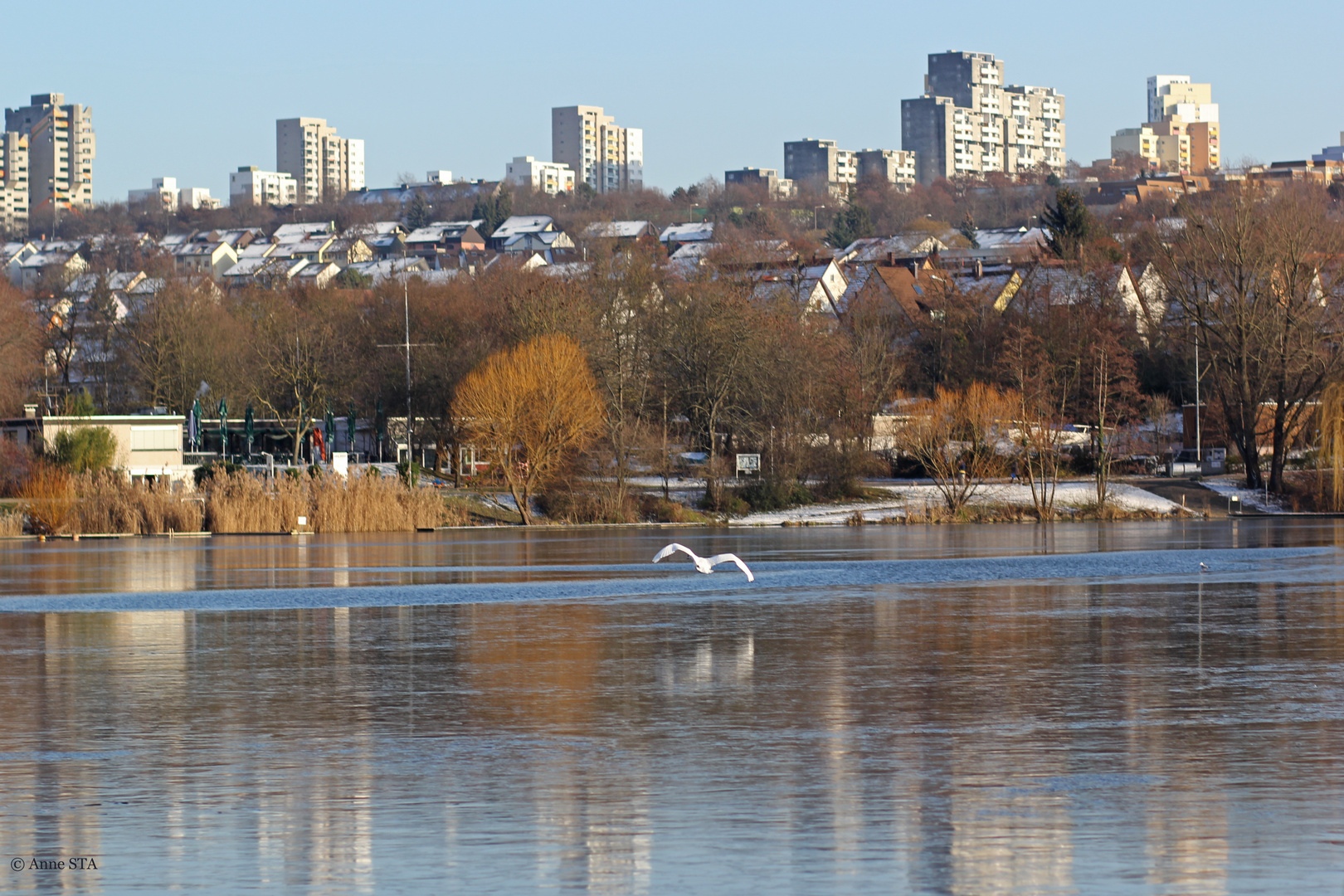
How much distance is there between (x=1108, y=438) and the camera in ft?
224

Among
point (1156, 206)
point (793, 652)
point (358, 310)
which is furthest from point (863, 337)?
point (1156, 206)

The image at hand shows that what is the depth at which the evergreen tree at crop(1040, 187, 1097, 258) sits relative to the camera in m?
96.3

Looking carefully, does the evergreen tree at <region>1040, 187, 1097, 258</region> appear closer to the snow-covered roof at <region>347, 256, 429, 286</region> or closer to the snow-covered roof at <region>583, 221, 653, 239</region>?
Answer: the snow-covered roof at <region>347, 256, 429, 286</region>

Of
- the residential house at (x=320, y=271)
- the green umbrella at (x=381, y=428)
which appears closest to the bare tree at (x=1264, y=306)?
the green umbrella at (x=381, y=428)

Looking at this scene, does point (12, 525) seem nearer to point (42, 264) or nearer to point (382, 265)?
point (382, 265)

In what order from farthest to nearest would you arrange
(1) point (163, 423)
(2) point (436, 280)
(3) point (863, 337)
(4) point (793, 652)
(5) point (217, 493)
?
(2) point (436, 280), (3) point (863, 337), (1) point (163, 423), (5) point (217, 493), (4) point (793, 652)

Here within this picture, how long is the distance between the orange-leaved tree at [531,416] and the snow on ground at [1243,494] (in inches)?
1003

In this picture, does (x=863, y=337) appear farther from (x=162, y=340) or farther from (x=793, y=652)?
(x=793, y=652)

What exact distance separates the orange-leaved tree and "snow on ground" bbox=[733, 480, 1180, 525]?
22.8 feet

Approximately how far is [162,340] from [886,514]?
40.8 metres

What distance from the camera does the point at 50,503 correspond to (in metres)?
50.7

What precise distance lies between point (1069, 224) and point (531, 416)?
2002 inches

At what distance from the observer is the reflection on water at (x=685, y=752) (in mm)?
8641

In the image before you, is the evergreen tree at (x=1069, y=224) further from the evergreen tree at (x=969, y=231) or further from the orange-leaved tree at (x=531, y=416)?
the evergreen tree at (x=969, y=231)
